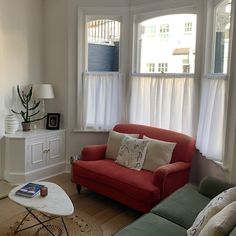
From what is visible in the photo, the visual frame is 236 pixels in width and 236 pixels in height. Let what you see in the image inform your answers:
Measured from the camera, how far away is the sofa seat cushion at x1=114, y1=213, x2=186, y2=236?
6.66 feet

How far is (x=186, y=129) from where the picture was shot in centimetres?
360

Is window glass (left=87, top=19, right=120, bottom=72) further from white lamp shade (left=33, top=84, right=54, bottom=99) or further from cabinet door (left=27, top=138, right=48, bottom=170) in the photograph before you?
cabinet door (left=27, top=138, right=48, bottom=170)

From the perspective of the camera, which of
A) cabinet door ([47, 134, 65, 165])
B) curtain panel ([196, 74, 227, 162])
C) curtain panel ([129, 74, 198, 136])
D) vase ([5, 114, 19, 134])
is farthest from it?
cabinet door ([47, 134, 65, 165])

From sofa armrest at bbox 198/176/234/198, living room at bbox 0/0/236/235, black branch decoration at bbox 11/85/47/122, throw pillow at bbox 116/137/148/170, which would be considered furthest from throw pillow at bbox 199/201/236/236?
black branch decoration at bbox 11/85/47/122

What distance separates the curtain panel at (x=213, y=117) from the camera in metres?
2.97

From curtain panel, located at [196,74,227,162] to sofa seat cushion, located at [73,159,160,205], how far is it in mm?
732

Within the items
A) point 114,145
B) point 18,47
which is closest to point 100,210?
point 114,145

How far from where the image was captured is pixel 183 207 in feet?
7.88

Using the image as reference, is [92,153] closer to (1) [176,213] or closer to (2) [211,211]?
(1) [176,213]

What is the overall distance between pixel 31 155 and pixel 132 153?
147 cm

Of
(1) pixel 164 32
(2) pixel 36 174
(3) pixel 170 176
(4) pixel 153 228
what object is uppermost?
(1) pixel 164 32

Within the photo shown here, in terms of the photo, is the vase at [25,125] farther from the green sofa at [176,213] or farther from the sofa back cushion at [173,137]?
the green sofa at [176,213]

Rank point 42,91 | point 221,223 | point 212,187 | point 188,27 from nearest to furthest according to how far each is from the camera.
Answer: point 221,223 → point 212,187 → point 188,27 → point 42,91

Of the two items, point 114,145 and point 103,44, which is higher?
point 103,44
